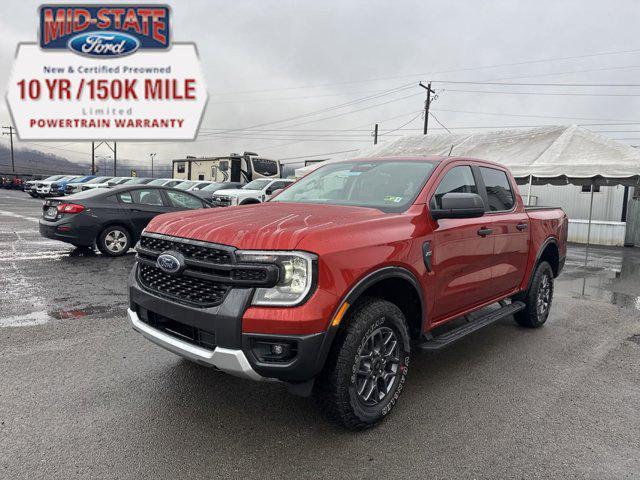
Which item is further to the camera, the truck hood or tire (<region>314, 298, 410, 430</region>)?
tire (<region>314, 298, 410, 430</region>)

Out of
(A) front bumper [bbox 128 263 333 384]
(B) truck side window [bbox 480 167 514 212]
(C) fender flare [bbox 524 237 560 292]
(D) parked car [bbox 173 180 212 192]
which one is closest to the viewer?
(A) front bumper [bbox 128 263 333 384]

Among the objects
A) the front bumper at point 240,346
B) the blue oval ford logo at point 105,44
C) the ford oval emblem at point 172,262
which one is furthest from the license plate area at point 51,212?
the front bumper at point 240,346

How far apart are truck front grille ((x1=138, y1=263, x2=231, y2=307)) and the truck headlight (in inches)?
8.8

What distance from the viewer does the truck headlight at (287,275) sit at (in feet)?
8.26

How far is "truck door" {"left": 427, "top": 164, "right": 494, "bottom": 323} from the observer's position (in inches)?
136

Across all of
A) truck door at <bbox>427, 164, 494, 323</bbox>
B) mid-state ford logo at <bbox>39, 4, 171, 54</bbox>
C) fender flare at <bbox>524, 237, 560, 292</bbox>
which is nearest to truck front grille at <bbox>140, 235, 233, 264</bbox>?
truck door at <bbox>427, 164, 494, 323</bbox>

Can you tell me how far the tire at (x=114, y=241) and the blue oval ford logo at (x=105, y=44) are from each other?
19.5ft

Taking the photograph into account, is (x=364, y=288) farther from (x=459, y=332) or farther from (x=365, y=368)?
(x=459, y=332)

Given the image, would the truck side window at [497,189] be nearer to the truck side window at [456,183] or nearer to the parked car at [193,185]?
the truck side window at [456,183]

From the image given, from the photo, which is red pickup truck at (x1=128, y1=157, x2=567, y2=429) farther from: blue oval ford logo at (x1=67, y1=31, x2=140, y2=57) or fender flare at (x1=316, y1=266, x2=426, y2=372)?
blue oval ford logo at (x1=67, y1=31, x2=140, y2=57)

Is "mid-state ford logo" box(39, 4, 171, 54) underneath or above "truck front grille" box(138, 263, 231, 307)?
above

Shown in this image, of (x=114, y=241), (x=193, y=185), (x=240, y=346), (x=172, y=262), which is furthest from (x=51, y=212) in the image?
(x=193, y=185)

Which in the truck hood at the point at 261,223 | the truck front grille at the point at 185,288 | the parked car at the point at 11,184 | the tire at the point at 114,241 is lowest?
the parked car at the point at 11,184

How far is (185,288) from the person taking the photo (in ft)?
9.26
